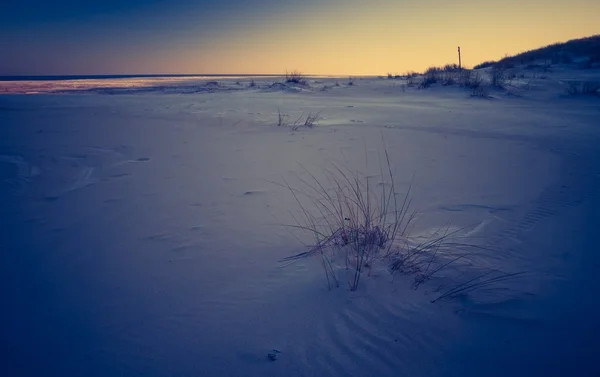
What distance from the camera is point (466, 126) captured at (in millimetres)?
5832

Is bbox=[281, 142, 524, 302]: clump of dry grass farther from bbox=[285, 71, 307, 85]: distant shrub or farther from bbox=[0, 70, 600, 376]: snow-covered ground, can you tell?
bbox=[285, 71, 307, 85]: distant shrub

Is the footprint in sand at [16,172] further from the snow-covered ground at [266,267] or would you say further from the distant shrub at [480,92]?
the distant shrub at [480,92]

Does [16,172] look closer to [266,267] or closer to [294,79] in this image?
[266,267]

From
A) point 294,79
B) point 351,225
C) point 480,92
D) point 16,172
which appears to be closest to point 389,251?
point 351,225

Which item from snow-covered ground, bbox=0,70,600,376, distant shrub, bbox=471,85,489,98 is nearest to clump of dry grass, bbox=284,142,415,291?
snow-covered ground, bbox=0,70,600,376

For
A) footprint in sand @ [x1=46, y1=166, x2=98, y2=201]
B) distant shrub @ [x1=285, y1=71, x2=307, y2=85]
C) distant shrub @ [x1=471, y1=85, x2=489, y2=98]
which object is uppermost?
distant shrub @ [x1=285, y1=71, x2=307, y2=85]

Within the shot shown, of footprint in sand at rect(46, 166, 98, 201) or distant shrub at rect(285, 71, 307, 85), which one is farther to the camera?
distant shrub at rect(285, 71, 307, 85)

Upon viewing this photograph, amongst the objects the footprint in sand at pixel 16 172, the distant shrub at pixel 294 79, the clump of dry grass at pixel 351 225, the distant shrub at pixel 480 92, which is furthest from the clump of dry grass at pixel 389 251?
the distant shrub at pixel 294 79

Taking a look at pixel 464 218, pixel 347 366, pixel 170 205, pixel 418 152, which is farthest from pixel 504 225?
pixel 170 205

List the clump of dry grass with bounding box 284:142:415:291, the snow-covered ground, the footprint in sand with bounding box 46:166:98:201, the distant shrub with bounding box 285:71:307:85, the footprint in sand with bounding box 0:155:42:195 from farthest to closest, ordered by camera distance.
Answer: the distant shrub with bounding box 285:71:307:85, the footprint in sand with bounding box 0:155:42:195, the footprint in sand with bounding box 46:166:98:201, the clump of dry grass with bounding box 284:142:415:291, the snow-covered ground

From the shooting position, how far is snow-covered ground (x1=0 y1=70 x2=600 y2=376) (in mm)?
1383

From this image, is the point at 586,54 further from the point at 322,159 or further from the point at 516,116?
the point at 322,159

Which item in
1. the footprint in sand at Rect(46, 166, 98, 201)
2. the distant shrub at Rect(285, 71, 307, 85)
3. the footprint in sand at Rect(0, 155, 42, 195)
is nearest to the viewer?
the footprint in sand at Rect(46, 166, 98, 201)

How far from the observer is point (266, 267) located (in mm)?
2014
